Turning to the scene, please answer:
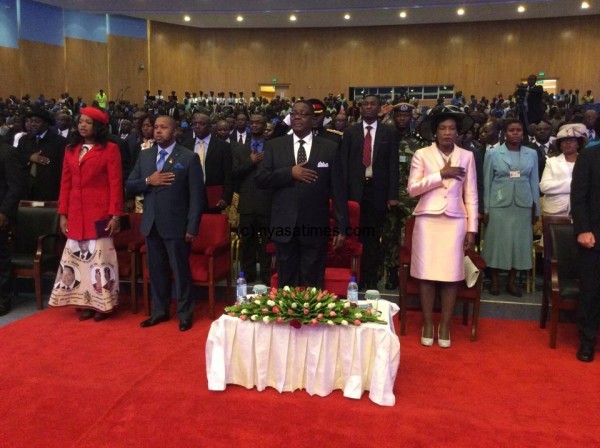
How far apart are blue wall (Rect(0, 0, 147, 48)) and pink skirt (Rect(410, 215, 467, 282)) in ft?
62.4

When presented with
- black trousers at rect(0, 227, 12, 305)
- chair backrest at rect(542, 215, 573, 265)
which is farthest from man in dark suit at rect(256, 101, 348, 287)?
black trousers at rect(0, 227, 12, 305)

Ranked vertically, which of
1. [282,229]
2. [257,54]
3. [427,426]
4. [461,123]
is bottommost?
[427,426]

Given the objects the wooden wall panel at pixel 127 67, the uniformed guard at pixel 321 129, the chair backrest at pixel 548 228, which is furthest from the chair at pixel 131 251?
the wooden wall panel at pixel 127 67

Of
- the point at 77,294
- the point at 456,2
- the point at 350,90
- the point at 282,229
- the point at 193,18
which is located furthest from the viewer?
the point at 350,90

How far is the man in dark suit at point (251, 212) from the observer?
536cm

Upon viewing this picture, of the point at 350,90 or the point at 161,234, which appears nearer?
the point at 161,234

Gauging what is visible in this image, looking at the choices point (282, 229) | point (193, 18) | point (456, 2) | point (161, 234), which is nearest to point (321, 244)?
point (282, 229)

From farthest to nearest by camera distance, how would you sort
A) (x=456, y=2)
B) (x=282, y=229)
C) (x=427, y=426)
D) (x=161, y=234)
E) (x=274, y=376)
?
(x=456, y=2)
(x=161, y=234)
(x=282, y=229)
(x=274, y=376)
(x=427, y=426)

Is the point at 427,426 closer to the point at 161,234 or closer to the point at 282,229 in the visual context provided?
the point at 282,229

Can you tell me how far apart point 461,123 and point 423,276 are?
3.73 feet

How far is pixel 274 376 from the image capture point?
11.2 feet

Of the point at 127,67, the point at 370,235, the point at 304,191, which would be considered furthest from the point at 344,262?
the point at 127,67

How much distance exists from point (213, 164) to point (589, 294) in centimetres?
342

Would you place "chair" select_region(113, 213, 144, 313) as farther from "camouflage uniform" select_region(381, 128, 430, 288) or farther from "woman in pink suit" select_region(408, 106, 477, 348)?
"woman in pink suit" select_region(408, 106, 477, 348)
